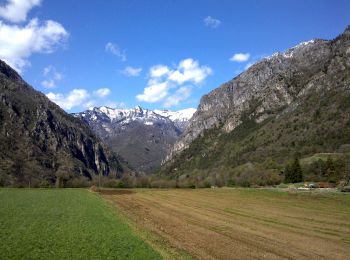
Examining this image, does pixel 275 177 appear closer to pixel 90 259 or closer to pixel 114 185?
pixel 114 185

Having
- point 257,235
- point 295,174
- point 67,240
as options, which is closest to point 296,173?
point 295,174

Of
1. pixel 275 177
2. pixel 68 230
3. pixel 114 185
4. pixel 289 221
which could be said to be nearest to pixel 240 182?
pixel 275 177

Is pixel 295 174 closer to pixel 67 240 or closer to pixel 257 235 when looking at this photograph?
pixel 257 235

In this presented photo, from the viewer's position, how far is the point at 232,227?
126 ft

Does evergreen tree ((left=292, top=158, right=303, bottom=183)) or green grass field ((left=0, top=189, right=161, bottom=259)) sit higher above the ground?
evergreen tree ((left=292, top=158, right=303, bottom=183))

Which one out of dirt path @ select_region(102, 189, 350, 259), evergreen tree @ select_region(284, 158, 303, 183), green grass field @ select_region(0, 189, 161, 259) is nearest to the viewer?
green grass field @ select_region(0, 189, 161, 259)

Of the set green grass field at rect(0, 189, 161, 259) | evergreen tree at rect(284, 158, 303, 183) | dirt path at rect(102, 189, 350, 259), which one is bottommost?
dirt path at rect(102, 189, 350, 259)

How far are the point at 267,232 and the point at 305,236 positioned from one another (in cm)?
324

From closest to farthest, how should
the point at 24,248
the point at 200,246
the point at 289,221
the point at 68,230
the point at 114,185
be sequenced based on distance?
1. the point at 24,248
2. the point at 200,246
3. the point at 68,230
4. the point at 289,221
5. the point at 114,185

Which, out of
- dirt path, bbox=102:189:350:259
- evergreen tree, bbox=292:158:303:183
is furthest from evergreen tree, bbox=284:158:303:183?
dirt path, bbox=102:189:350:259

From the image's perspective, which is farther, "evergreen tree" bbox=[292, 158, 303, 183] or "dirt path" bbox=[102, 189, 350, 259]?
"evergreen tree" bbox=[292, 158, 303, 183]

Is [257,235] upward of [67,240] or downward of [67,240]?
downward

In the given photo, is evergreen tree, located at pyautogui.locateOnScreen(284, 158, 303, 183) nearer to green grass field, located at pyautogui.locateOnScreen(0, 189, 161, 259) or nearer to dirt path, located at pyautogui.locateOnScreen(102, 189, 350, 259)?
dirt path, located at pyautogui.locateOnScreen(102, 189, 350, 259)

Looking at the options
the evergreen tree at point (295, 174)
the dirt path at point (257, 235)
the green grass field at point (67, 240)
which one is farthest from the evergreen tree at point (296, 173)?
the green grass field at point (67, 240)
